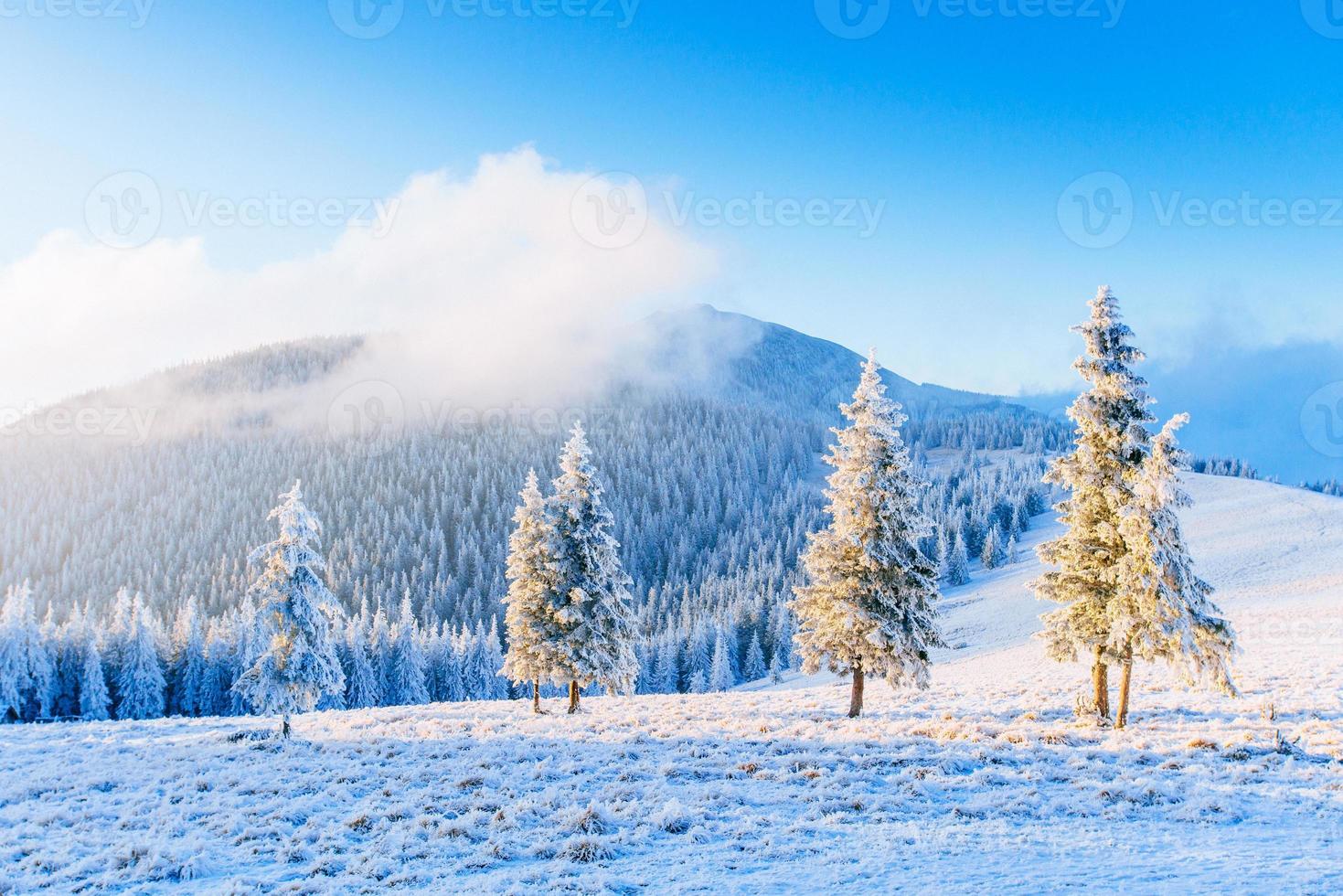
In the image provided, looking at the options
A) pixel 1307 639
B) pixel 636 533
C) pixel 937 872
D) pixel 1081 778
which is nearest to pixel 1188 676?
pixel 1081 778

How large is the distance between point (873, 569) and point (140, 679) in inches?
2862

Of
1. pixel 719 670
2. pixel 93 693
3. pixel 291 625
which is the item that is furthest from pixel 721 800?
pixel 93 693

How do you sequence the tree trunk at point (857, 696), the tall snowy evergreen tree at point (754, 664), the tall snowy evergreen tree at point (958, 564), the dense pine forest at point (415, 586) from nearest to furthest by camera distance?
1. the tree trunk at point (857, 696)
2. the dense pine forest at point (415, 586)
3. the tall snowy evergreen tree at point (754, 664)
4. the tall snowy evergreen tree at point (958, 564)

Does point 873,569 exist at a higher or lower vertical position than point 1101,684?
higher

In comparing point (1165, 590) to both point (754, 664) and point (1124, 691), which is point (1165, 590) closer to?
point (1124, 691)

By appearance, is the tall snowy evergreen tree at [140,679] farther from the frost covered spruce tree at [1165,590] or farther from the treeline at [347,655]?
the frost covered spruce tree at [1165,590]

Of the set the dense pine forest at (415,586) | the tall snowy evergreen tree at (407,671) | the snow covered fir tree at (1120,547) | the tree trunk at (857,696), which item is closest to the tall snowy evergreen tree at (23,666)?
the dense pine forest at (415,586)

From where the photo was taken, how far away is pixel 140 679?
6550 cm

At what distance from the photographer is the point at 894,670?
25125 mm

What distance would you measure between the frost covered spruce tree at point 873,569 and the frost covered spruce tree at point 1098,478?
449cm

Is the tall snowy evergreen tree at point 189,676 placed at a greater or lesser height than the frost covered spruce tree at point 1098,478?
lesser

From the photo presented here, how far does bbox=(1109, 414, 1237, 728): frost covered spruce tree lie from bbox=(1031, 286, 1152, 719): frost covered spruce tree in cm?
73

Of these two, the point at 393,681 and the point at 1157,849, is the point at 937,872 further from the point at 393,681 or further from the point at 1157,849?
the point at 393,681

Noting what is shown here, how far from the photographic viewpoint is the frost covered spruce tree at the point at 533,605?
1219 inches
